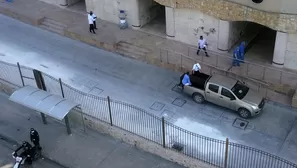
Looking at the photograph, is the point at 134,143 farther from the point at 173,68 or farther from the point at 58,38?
the point at 58,38

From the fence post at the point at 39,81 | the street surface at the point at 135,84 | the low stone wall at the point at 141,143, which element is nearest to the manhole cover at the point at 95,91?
the street surface at the point at 135,84

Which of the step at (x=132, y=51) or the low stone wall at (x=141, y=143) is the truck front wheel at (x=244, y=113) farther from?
the step at (x=132, y=51)

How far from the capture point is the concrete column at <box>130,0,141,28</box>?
27.2 metres

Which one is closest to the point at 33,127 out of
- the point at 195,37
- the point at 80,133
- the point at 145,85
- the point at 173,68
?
the point at 80,133

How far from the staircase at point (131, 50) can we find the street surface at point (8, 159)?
28.5 feet

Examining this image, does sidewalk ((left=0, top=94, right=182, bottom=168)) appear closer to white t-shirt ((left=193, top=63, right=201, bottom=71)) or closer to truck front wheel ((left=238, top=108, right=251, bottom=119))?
truck front wheel ((left=238, top=108, right=251, bottom=119))

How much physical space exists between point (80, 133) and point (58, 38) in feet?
30.6

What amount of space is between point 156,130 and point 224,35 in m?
7.81

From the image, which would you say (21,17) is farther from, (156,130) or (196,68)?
(156,130)

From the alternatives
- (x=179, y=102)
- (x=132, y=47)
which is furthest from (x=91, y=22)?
(x=179, y=102)

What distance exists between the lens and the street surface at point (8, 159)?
1964 cm

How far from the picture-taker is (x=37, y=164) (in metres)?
19.8

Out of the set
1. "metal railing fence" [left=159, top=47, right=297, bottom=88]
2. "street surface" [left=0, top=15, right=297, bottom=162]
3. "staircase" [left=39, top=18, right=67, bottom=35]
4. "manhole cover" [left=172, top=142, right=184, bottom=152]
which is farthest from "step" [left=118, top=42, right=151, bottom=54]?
"manhole cover" [left=172, top=142, right=184, bottom=152]

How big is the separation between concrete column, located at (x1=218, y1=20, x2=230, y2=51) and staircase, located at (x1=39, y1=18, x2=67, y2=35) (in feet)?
33.5
